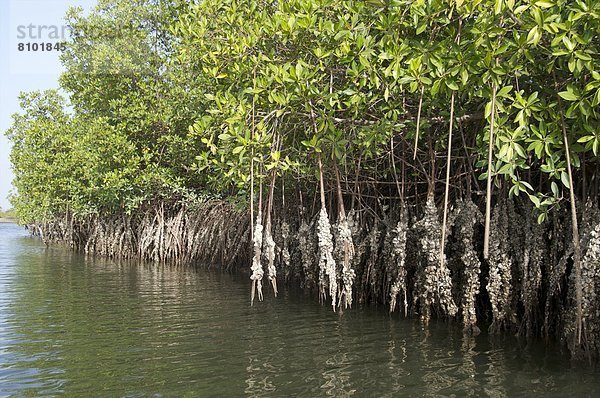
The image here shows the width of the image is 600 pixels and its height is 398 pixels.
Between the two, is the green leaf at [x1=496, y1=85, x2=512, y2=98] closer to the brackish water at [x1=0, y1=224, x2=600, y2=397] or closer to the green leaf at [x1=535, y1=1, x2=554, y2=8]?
the green leaf at [x1=535, y1=1, x2=554, y2=8]

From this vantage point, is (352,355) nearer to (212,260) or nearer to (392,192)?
(392,192)

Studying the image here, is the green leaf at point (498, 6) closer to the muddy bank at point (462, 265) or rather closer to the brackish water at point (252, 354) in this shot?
the muddy bank at point (462, 265)

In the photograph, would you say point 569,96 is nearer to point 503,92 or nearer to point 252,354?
point 503,92

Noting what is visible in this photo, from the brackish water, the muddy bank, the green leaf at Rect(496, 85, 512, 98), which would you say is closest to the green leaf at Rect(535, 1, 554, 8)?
the green leaf at Rect(496, 85, 512, 98)

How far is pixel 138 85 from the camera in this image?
13.7 meters

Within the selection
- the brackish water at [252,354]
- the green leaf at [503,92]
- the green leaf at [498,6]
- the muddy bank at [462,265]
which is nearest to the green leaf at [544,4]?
the green leaf at [498,6]

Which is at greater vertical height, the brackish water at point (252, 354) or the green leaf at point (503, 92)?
the green leaf at point (503, 92)

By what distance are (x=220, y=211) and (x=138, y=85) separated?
13.6 ft

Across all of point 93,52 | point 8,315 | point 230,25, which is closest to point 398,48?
point 230,25

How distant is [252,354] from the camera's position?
5289 mm

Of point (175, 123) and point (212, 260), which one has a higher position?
point (175, 123)

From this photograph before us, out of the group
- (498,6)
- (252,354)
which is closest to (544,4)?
(498,6)

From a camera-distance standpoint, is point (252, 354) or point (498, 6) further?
point (252, 354)

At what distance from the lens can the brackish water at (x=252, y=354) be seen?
14.2ft
